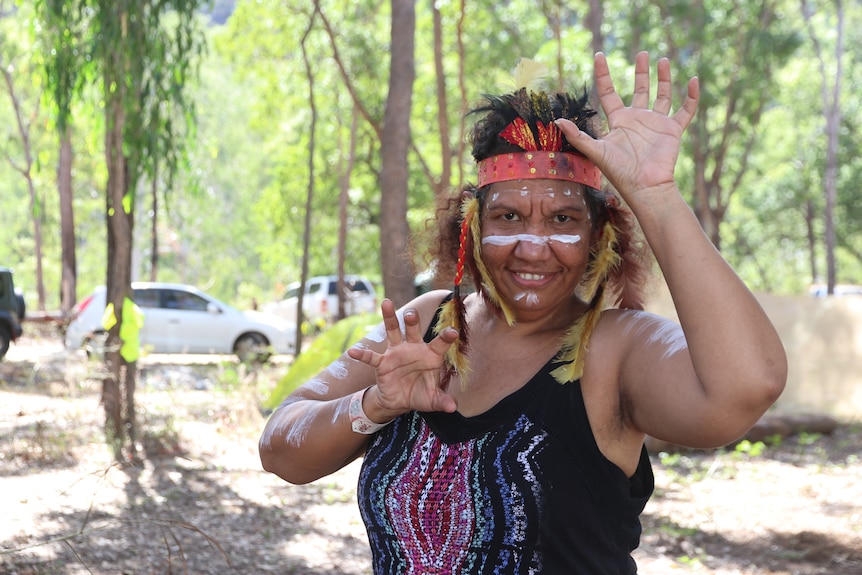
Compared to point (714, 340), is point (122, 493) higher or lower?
lower

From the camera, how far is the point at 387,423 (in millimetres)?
2027

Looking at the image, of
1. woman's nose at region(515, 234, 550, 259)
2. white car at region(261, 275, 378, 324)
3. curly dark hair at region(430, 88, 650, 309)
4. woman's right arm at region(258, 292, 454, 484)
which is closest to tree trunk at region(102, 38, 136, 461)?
woman's right arm at region(258, 292, 454, 484)

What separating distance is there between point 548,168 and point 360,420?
68 cm

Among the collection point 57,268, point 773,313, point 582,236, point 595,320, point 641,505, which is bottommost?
point 57,268

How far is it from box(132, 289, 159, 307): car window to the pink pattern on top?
14.0 metres

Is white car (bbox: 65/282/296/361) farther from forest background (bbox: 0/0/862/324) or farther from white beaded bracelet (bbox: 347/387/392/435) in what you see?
white beaded bracelet (bbox: 347/387/392/435)

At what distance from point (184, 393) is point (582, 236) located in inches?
370

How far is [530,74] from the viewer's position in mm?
2289

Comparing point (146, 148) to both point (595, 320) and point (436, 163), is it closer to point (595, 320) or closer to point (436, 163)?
point (595, 320)

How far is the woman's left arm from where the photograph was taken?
167cm

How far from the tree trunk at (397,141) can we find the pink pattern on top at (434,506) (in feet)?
22.8

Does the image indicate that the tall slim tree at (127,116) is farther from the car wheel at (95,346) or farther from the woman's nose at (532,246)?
the woman's nose at (532,246)

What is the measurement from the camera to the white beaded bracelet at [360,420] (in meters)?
1.98

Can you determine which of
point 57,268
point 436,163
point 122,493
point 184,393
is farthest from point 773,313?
point 57,268
